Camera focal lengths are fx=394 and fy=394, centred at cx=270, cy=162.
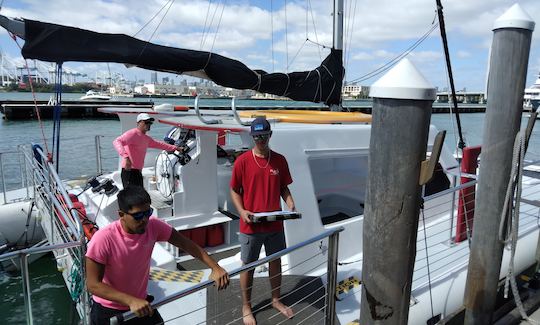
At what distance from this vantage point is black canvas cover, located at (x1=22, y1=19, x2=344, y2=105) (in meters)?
3.48

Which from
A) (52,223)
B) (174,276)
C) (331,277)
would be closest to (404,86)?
(331,277)

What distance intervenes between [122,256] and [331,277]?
4.67ft

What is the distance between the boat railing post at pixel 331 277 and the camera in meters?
2.74

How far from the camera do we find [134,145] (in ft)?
19.2

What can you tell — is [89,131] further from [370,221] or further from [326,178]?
[370,221]

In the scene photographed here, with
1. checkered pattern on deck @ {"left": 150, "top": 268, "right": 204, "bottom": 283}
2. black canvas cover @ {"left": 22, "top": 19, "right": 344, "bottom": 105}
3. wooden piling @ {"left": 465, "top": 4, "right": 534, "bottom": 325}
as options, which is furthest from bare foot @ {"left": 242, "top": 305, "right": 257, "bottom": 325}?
black canvas cover @ {"left": 22, "top": 19, "right": 344, "bottom": 105}

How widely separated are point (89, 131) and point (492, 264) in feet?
105

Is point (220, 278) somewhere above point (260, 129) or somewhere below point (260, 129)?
below

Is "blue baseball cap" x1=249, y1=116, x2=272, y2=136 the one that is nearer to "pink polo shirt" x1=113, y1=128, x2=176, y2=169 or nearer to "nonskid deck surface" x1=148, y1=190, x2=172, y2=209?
"pink polo shirt" x1=113, y1=128, x2=176, y2=169

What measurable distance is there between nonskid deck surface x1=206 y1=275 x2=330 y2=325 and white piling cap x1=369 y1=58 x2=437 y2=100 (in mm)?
1789

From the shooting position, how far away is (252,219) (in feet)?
10.6

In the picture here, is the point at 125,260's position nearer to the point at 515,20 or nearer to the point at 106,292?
the point at 106,292

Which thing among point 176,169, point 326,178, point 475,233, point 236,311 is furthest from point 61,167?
point 475,233

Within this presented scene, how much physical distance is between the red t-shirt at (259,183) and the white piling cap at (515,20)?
2038 millimetres
